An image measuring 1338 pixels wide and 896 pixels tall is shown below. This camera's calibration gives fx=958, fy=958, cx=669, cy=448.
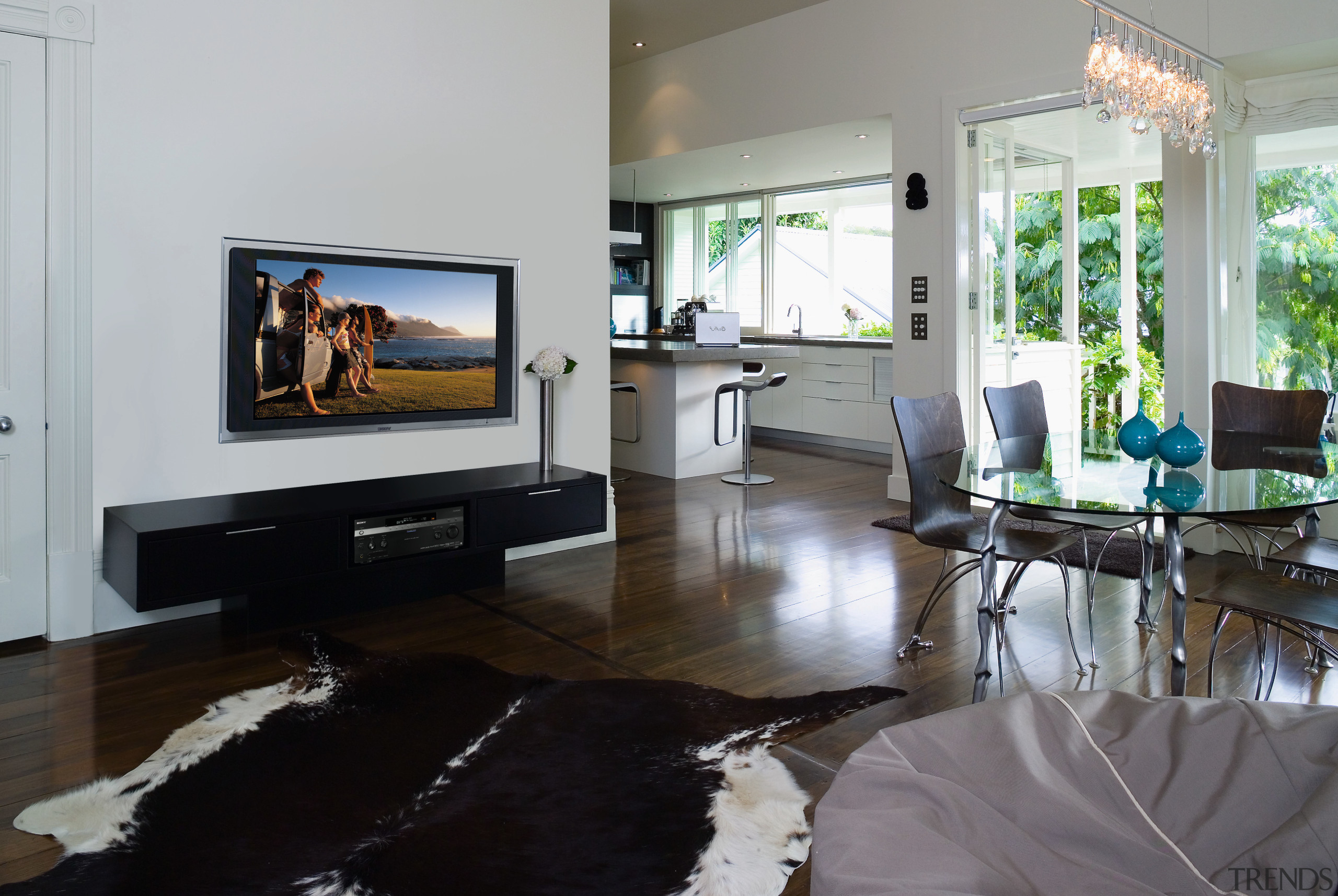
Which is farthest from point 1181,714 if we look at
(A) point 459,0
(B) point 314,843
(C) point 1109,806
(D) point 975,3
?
(D) point 975,3

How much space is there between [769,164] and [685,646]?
5.47 m

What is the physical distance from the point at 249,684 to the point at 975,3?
17.0 feet

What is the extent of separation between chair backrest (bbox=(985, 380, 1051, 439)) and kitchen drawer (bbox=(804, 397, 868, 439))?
404 centimetres

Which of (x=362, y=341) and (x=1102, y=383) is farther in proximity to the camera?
(x=1102, y=383)

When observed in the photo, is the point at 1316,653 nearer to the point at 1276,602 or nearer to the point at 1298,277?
the point at 1276,602

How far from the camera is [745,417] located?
673 centimetres

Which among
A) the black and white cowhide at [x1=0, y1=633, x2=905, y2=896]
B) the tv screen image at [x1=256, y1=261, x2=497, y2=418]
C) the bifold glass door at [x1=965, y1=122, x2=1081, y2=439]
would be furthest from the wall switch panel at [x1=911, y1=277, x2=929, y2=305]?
the black and white cowhide at [x1=0, y1=633, x2=905, y2=896]

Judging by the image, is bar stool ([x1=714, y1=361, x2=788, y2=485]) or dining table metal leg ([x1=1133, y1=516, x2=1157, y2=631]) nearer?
dining table metal leg ([x1=1133, y1=516, x2=1157, y2=631])

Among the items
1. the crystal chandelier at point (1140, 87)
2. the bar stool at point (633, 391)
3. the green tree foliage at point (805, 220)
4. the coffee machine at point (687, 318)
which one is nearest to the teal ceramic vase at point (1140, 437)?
the crystal chandelier at point (1140, 87)

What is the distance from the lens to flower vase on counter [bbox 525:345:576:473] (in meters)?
4.60

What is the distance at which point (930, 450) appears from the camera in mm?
3395

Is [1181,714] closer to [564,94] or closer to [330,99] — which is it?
[330,99]

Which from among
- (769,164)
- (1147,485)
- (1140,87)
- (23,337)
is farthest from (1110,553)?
(23,337)

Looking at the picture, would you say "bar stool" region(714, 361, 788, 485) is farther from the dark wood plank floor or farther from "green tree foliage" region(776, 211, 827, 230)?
"green tree foliage" region(776, 211, 827, 230)
